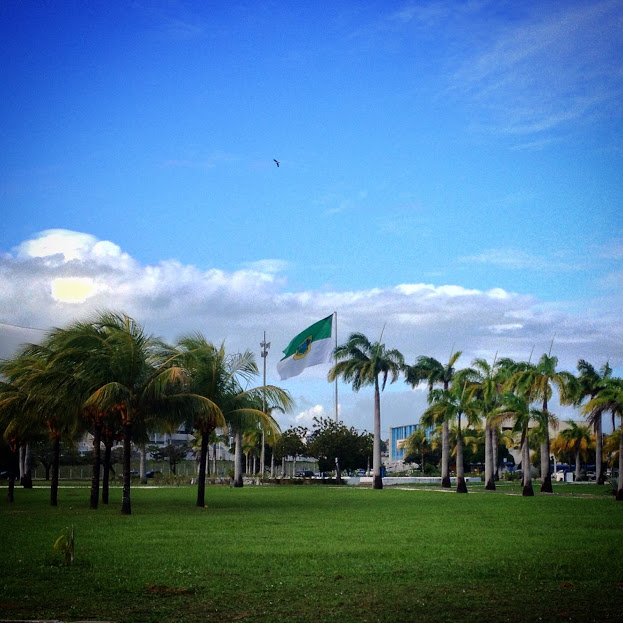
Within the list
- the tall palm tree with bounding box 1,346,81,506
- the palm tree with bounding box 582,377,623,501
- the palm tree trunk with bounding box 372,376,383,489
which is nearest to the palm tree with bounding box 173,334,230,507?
the tall palm tree with bounding box 1,346,81,506

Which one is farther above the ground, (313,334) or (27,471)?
(313,334)

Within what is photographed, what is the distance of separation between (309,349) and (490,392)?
1341cm

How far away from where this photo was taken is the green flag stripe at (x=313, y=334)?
195 ft

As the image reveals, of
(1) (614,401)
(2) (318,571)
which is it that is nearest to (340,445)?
(1) (614,401)

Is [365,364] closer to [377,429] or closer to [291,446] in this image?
[377,429]

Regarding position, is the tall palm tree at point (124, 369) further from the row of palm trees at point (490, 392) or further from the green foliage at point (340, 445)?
the green foliage at point (340, 445)

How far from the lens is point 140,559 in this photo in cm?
1647

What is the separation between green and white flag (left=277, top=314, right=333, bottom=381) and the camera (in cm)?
5919

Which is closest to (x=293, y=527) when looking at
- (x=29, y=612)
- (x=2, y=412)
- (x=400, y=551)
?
(x=400, y=551)

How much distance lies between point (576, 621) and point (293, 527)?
14597 millimetres

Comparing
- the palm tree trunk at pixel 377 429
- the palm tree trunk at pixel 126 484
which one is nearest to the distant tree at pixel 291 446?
the palm tree trunk at pixel 377 429

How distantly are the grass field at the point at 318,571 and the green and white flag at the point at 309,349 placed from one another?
107 feet

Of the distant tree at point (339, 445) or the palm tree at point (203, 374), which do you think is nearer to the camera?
the palm tree at point (203, 374)

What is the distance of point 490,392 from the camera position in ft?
190
